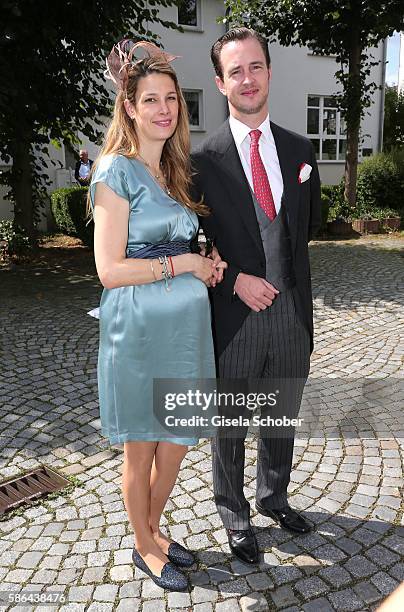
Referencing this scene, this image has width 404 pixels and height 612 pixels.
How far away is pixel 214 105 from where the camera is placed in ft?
58.9

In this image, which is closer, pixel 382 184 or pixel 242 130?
pixel 242 130

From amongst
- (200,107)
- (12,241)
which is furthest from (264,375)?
(200,107)

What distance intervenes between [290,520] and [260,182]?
1.70m

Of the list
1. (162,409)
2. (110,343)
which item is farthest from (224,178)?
(162,409)

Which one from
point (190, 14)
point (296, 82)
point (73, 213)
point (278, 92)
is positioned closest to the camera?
point (73, 213)

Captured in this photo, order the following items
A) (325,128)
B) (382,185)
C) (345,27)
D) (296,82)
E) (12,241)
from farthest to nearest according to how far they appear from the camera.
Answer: (325,128) < (296,82) < (382,185) < (345,27) < (12,241)

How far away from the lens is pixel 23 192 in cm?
1032

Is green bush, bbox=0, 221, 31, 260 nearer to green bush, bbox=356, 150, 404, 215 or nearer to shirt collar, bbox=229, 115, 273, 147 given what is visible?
shirt collar, bbox=229, 115, 273, 147

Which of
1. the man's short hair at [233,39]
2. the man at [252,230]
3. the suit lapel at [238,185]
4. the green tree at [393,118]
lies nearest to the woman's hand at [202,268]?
the man at [252,230]

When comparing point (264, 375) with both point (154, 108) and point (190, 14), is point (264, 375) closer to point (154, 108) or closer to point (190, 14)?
point (154, 108)

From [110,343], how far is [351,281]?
6704 mm

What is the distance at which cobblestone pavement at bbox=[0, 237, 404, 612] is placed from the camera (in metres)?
2.44

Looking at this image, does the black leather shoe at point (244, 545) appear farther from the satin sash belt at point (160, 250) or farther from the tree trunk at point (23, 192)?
the tree trunk at point (23, 192)

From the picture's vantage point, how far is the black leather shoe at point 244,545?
2.59 meters
